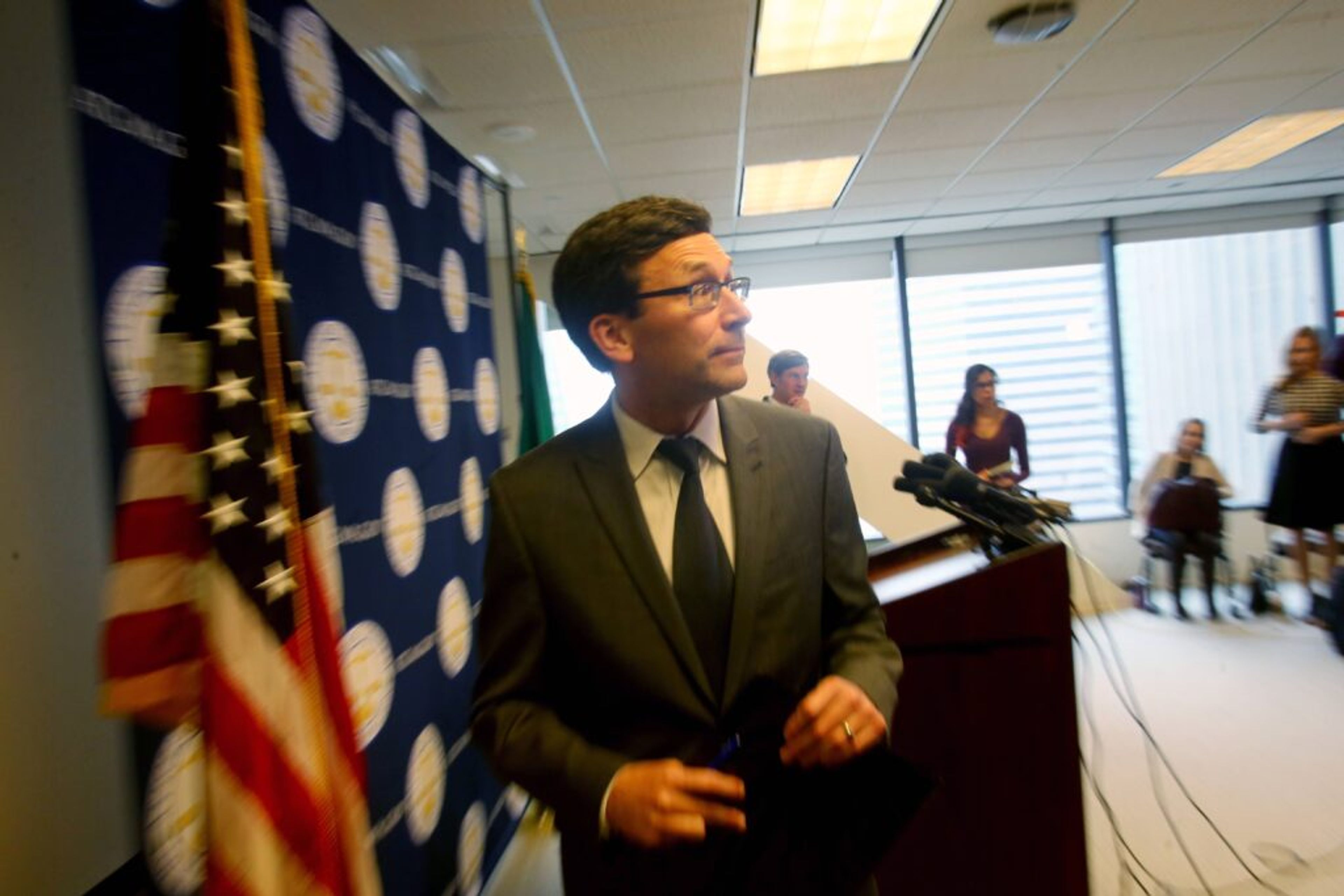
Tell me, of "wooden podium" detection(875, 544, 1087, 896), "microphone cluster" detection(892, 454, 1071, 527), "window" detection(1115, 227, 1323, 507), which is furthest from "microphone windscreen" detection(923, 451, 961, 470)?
"window" detection(1115, 227, 1323, 507)

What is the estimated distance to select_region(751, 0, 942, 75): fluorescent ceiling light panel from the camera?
257cm

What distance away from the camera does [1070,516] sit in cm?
187

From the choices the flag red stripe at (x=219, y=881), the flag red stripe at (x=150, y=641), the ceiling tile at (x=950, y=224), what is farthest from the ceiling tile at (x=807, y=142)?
the flag red stripe at (x=219, y=881)

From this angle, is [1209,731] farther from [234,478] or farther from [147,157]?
[147,157]

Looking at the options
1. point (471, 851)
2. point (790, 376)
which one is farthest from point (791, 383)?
point (471, 851)

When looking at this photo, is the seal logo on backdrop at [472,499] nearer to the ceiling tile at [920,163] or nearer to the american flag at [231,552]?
the american flag at [231,552]

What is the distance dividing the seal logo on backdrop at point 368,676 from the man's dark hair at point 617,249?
3.00 feet

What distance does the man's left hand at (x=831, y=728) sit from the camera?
3.04 feet

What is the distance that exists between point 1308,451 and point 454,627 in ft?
16.7

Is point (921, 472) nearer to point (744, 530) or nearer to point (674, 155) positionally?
point (744, 530)

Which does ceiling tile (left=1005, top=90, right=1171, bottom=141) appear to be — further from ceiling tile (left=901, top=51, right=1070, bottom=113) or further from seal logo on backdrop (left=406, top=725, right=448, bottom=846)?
seal logo on backdrop (left=406, top=725, right=448, bottom=846)

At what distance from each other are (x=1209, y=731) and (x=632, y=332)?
3.52 metres

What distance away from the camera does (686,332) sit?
1146mm

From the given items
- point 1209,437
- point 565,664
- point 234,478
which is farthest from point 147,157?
point 1209,437
